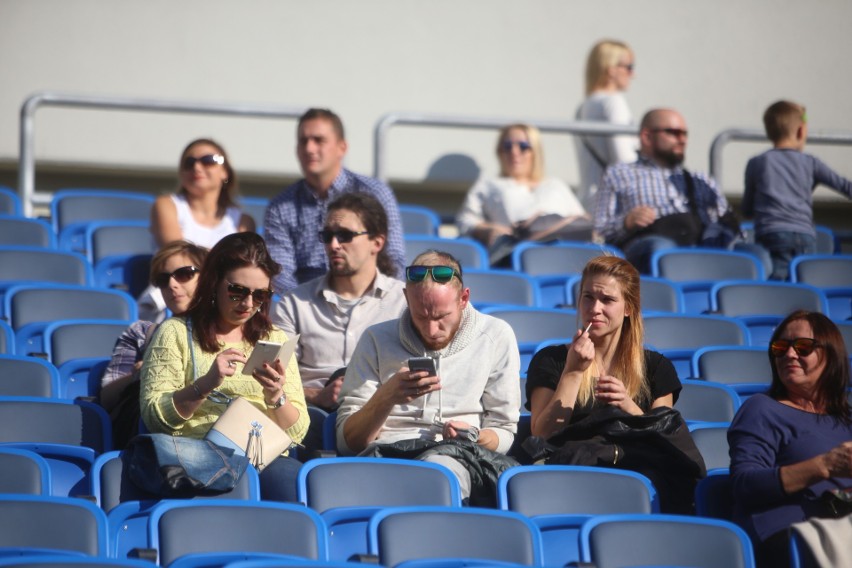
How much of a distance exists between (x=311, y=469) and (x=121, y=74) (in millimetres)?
5863

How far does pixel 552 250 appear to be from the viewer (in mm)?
6637

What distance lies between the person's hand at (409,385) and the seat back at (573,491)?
0.37 meters

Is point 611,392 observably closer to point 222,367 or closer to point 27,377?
point 222,367

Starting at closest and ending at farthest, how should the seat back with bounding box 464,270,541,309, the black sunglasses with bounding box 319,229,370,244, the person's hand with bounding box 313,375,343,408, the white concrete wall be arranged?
the person's hand with bounding box 313,375,343,408
the black sunglasses with bounding box 319,229,370,244
the seat back with bounding box 464,270,541,309
the white concrete wall

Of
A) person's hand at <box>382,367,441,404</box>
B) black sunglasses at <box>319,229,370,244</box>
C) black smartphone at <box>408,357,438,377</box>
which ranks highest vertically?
black sunglasses at <box>319,229,370,244</box>

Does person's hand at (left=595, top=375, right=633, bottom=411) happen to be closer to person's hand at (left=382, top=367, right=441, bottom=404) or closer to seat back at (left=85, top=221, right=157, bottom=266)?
person's hand at (left=382, top=367, right=441, bottom=404)

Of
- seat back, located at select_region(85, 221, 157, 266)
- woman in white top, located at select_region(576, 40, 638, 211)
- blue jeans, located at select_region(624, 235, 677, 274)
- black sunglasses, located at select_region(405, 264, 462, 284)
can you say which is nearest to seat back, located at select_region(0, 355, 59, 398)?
black sunglasses, located at select_region(405, 264, 462, 284)

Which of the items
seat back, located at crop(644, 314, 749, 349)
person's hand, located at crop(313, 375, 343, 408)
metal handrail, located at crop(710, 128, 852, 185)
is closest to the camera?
person's hand, located at crop(313, 375, 343, 408)

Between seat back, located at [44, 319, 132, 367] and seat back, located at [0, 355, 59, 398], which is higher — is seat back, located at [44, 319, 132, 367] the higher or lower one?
the higher one

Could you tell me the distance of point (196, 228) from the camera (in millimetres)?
6117

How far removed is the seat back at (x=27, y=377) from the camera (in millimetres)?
4523

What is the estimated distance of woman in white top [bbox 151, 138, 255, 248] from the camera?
6.07m

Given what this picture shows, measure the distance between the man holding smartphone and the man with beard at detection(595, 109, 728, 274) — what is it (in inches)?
103

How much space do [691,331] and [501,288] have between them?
0.93 metres
